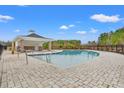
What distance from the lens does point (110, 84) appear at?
13.1ft

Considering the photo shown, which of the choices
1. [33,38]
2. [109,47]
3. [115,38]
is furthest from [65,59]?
[115,38]

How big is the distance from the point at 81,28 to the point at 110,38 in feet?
33.5

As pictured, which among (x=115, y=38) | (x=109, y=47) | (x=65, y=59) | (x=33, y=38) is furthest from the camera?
(x=115, y=38)

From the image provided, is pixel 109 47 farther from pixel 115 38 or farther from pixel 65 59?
pixel 115 38

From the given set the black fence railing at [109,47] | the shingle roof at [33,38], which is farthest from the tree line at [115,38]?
the shingle roof at [33,38]

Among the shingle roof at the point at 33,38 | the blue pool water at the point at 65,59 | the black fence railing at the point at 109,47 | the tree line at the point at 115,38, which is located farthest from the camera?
the tree line at the point at 115,38

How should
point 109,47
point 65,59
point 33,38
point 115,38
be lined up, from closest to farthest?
point 65,59 < point 33,38 < point 109,47 < point 115,38

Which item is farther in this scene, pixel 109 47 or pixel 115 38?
pixel 115 38

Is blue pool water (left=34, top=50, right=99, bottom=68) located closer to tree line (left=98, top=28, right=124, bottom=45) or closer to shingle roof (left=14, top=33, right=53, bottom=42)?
shingle roof (left=14, top=33, right=53, bottom=42)

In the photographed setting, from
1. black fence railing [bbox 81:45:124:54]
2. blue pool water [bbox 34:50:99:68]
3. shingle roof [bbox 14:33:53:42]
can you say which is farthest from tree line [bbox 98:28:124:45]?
blue pool water [bbox 34:50:99:68]

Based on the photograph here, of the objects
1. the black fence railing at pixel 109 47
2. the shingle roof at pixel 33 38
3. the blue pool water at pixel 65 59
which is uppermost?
the shingle roof at pixel 33 38

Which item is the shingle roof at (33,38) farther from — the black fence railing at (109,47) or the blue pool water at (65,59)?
the black fence railing at (109,47)

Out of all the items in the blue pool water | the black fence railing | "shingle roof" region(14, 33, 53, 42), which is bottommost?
the blue pool water
